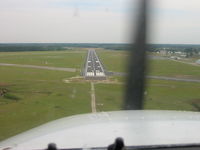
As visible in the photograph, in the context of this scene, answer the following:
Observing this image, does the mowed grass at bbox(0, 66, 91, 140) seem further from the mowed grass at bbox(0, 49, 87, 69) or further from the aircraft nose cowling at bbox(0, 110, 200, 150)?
the mowed grass at bbox(0, 49, 87, 69)

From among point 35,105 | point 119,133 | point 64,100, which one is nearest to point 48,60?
point 64,100

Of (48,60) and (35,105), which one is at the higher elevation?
(35,105)

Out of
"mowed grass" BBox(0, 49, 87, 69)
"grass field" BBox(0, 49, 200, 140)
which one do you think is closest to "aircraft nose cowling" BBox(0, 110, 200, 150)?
"grass field" BBox(0, 49, 200, 140)

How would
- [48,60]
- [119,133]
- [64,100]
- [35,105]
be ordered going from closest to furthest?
1. [119,133]
2. [35,105]
3. [64,100]
4. [48,60]

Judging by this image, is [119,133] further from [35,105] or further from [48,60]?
[48,60]

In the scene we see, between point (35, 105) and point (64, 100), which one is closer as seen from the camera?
point (35, 105)

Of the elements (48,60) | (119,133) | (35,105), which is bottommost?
(48,60)

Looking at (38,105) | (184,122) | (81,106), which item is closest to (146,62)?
(184,122)

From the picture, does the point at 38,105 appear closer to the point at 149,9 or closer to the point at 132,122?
→ the point at 149,9

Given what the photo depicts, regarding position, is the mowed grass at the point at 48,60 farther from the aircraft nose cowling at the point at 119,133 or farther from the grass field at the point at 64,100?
the aircraft nose cowling at the point at 119,133

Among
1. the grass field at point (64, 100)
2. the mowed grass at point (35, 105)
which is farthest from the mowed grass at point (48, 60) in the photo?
the mowed grass at point (35, 105)

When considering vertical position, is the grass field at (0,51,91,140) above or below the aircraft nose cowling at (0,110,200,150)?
below
